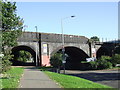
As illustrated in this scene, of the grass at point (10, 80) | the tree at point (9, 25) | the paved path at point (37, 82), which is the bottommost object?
the paved path at point (37, 82)

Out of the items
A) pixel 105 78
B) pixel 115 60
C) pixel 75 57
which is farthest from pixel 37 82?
pixel 75 57

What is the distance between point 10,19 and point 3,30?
1034 mm

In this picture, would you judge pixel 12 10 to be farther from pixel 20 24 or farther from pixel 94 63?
pixel 94 63

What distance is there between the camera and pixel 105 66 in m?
40.4

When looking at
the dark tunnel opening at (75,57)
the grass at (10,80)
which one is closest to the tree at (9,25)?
the grass at (10,80)

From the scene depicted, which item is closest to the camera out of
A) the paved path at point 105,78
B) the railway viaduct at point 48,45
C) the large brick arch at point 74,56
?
the paved path at point 105,78

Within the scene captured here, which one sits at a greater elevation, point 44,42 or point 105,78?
point 44,42

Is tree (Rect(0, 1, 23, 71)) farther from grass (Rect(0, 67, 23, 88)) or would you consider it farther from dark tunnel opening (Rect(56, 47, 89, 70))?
dark tunnel opening (Rect(56, 47, 89, 70))

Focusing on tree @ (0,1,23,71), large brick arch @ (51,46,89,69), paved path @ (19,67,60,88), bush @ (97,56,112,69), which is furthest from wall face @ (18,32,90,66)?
paved path @ (19,67,60,88)

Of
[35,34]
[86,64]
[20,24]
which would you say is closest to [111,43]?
[86,64]

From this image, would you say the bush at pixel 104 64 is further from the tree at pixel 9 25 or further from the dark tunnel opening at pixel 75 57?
the tree at pixel 9 25

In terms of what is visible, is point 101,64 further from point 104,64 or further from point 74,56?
point 74,56

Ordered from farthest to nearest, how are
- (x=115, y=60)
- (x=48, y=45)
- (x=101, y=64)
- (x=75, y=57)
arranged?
1. (x=75, y=57)
2. (x=48, y=45)
3. (x=115, y=60)
4. (x=101, y=64)

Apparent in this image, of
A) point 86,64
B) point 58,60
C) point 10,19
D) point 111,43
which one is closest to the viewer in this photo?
point 10,19
